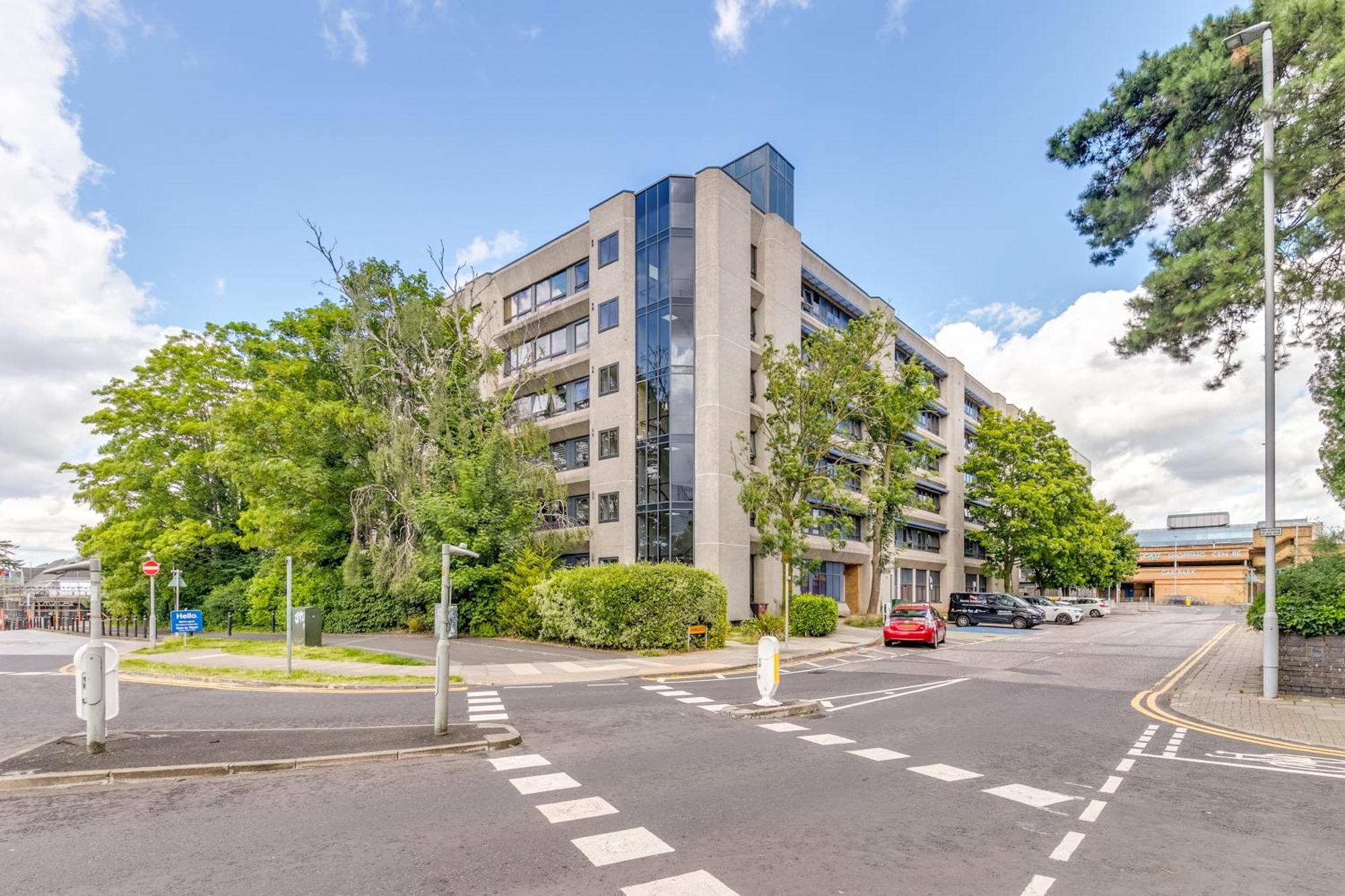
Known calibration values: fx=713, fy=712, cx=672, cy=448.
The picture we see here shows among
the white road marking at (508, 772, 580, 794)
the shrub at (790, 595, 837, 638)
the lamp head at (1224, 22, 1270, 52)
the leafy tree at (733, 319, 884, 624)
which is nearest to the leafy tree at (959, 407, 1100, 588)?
the leafy tree at (733, 319, 884, 624)

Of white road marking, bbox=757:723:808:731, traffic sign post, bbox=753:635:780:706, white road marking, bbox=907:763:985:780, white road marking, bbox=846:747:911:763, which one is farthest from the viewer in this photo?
traffic sign post, bbox=753:635:780:706

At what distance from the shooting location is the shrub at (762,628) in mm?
24719

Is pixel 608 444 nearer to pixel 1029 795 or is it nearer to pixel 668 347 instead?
pixel 668 347

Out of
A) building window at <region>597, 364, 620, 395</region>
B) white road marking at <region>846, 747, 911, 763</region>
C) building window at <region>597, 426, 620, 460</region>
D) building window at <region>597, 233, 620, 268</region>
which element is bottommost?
white road marking at <region>846, 747, 911, 763</region>

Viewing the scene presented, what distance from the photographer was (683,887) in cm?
484

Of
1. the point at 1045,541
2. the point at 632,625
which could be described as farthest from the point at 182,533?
the point at 1045,541

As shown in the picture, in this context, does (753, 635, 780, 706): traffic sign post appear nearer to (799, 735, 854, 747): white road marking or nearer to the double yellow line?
(799, 735, 854, 747): white road marking

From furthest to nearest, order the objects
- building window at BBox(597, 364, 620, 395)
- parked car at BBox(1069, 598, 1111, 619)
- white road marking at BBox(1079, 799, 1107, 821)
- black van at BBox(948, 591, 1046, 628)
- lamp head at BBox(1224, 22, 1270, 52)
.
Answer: parked car at BBox(1069, 598, 1111, 619), black van at BBox(948, 591, 1046, 628), building window at BBox(597, 364, 620, 395), lamp head at BBox(1224, 22, 1270, 52), white road marking at BBox(1079, 799, 1107, 821)

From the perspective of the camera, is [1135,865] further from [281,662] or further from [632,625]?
[281,662]

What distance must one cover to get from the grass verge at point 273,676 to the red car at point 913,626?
1672 cm

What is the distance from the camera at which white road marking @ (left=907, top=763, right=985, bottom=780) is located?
780 centimetres

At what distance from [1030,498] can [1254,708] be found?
36.3 m

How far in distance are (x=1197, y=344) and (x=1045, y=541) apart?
113ft

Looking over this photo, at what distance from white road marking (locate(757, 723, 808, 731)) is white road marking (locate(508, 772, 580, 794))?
3.95m
